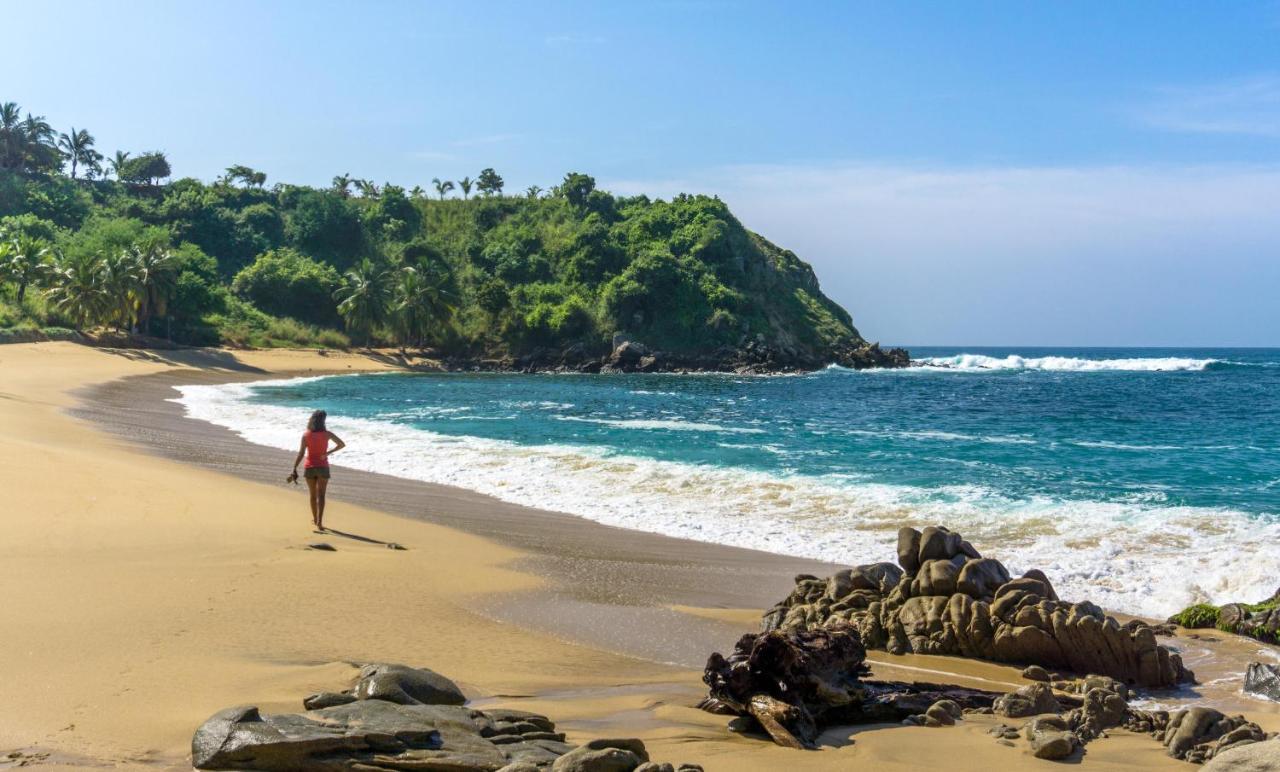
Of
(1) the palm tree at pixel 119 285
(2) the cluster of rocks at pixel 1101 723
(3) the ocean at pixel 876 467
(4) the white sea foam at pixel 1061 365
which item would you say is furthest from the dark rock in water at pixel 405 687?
(4) the white sea foam at pixel 1061 365

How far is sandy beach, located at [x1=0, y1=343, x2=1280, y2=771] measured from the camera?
5.30m

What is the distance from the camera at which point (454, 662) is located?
22.0 feet

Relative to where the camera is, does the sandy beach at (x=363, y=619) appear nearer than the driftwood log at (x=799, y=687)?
Yes

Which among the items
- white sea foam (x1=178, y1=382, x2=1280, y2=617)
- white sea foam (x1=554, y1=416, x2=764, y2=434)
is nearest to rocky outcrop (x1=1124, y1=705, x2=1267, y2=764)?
white sea foam (x1=178, y1=382, x2=1280, y2=617)

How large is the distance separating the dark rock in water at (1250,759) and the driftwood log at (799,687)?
185cm

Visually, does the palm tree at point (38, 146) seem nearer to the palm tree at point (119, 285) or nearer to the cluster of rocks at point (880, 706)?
the palm tree at point (119, 285)

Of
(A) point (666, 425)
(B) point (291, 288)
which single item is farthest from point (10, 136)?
(A) point (666, 425)

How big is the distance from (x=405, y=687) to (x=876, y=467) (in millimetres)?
14727

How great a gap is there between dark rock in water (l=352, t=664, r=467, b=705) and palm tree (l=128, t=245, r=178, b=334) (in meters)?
57.8

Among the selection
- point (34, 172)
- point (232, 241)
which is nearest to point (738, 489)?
point (232, 241)

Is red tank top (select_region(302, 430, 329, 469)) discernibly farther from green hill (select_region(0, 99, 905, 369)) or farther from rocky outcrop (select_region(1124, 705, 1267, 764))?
green hill (select_region(0, 99, 905, 369))

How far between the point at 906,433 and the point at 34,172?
96.6 metres

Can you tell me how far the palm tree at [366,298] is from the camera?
69875 millimetres

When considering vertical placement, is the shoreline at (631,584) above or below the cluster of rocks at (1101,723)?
below
